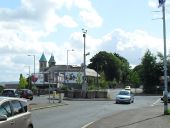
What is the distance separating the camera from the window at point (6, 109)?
12.3m

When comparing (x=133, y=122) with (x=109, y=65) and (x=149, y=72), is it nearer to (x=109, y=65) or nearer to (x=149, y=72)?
(x=149, y=72)

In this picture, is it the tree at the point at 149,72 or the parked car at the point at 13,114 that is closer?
the parked car at the point at 13,114

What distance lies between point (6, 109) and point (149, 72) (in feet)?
289

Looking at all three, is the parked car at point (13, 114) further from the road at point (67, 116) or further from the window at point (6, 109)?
the road at point (67, 116)

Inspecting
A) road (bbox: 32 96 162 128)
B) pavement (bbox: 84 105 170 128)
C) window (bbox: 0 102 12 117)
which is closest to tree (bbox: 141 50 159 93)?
road (bbox: 32 96 162 128)

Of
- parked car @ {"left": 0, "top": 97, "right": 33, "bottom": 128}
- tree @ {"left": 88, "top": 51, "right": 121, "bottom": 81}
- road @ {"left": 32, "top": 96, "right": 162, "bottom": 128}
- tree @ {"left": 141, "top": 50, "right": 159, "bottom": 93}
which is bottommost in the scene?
road @ {"left": 32, "top": 96, "right": 162, "bottom": 128}

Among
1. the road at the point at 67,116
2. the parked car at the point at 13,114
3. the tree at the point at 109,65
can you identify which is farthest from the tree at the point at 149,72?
the parked car at the point at 13,114

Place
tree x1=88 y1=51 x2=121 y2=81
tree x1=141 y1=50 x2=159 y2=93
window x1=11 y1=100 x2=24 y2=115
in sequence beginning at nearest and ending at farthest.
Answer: window x1=11 y1=100 x2=24 y2=115 < tree x1=141 y1=50 x2=159 y2=93 < tree x1=88 y1=51 x2=121 y2=81

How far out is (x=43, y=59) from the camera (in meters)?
197

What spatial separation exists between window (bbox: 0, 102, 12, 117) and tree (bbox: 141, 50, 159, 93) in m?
87.6

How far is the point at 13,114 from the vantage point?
42.1ft

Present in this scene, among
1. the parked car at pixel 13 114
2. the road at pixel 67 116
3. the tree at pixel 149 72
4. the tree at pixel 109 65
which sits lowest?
the road at pixel 67 116

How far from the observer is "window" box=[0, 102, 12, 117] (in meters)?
12.3

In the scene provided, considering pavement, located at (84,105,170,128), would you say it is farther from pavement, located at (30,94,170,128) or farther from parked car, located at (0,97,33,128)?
parked car, located at (0,97,33,128)
